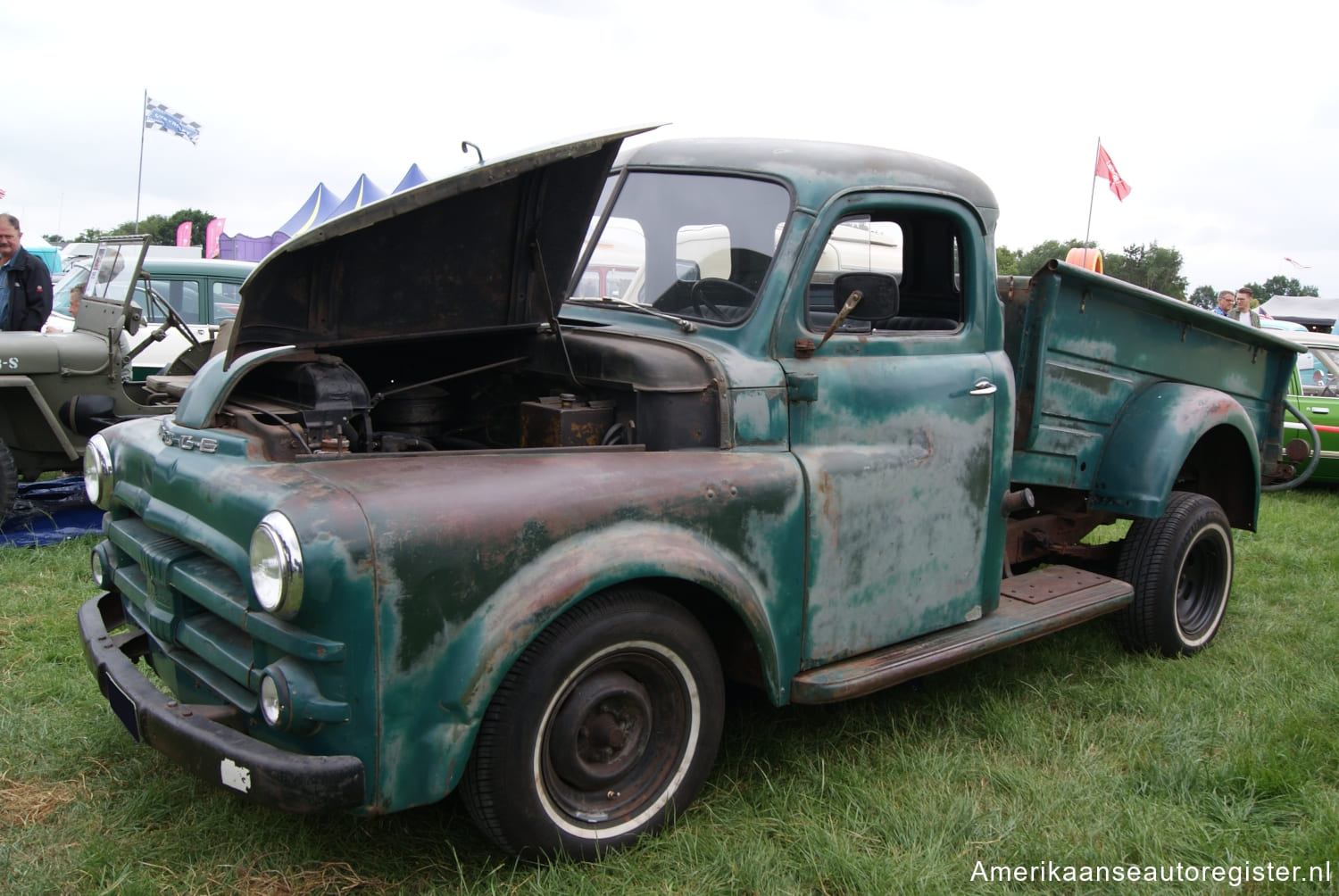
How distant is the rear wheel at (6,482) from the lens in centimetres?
581

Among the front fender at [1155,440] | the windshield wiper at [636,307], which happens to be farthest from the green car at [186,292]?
the front fender at [1155,440]

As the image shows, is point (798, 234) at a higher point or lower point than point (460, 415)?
higher

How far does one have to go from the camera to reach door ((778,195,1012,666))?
10.1ft

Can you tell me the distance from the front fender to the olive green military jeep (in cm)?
525

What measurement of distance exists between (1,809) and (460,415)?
69.5 inches

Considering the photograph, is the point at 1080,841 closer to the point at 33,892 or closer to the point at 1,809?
the point at 33,892

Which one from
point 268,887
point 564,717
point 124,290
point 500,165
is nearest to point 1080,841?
point 564,717

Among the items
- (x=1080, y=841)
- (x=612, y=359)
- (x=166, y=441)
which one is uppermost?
(x=612, y=359)

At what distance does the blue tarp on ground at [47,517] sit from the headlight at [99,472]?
2.90 metres

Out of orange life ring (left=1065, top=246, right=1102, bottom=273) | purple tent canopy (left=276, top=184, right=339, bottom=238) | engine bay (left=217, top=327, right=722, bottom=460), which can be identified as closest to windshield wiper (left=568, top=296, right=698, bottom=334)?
engine bay (left=217, top=327, right=722, bottom=460)

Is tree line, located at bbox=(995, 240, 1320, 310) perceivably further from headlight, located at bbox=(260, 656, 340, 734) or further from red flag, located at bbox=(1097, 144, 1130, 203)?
headlight, located at bbox=(260, 656, 340, 734)

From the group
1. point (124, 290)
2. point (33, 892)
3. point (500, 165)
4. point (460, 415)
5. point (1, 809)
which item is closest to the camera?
point (33, 892)

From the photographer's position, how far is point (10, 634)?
4.20m

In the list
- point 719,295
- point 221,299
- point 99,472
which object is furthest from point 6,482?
point 719,295
